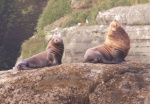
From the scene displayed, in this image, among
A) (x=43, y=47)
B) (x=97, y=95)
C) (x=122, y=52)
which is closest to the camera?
(x=97, y=95)

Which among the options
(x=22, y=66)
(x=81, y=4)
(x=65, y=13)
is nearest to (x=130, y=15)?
(x=81, y=4)

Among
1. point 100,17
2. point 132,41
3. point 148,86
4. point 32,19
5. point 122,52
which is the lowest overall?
point 148,86

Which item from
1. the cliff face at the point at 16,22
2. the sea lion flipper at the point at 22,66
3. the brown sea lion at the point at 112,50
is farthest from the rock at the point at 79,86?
the cliff face at the point at 16,22

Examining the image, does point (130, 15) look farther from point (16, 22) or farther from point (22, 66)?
point (16, 22)

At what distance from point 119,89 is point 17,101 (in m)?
1.67

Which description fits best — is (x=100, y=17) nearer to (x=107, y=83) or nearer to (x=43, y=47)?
(x=43, y=47)

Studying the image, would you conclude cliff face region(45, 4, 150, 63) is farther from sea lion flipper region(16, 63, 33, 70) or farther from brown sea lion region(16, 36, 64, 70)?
sea lion flipper region(16, 63, 33, 70)

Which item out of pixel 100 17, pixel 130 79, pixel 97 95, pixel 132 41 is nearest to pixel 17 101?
pixel 97 95

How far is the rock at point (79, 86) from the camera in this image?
8273mm

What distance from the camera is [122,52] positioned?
1099 centimetres

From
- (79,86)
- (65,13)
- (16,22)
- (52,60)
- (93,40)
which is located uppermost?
(16,22)

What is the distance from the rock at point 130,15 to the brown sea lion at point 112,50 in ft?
23.3

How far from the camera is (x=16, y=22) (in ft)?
116

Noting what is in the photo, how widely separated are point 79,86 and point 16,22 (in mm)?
27334
